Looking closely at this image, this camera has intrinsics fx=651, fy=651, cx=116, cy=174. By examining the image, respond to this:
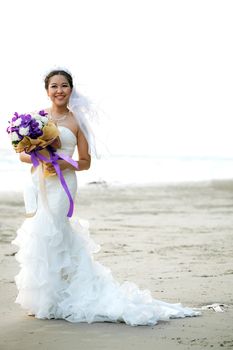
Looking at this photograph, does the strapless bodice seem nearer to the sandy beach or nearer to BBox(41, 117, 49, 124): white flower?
BBox(41, 117, 49, 124): white flower

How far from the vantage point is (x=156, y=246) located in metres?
8.96

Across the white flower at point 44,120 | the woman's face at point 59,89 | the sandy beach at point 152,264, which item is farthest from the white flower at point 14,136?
the sandy beach at point 152,264

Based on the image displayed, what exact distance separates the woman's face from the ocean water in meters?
7.15

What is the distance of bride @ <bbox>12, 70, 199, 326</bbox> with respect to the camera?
5.18 m

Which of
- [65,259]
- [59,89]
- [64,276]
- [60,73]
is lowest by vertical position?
[64,276]

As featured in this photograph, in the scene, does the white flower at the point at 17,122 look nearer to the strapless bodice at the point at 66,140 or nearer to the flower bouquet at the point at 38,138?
the flower bouquet at the point at 38,138

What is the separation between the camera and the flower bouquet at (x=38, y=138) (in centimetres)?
504

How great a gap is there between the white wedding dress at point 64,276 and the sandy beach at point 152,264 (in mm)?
114

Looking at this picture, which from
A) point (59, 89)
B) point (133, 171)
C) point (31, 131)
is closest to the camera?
point (31, 131)

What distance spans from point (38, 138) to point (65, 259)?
3.31 feet

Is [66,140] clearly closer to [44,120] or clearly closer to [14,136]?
[44,120]

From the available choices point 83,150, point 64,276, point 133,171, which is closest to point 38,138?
point 83,150

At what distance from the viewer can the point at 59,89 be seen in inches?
211

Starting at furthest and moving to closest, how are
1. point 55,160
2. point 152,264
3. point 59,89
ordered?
1. point 152,264
2. point 59,89
3. point 55,160
